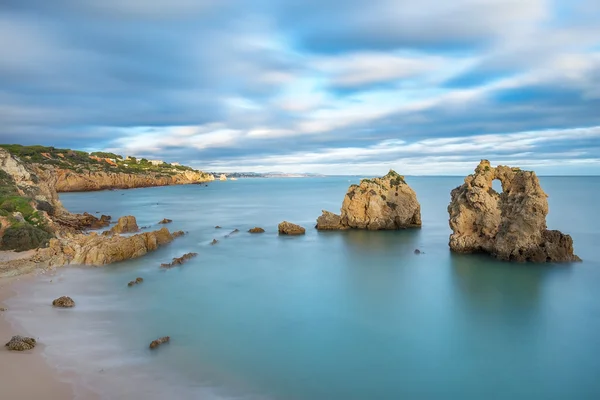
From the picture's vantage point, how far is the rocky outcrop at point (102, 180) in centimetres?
9257

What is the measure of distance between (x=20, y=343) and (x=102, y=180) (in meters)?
101

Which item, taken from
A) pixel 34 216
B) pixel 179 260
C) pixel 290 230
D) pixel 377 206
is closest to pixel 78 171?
pixel 34 216

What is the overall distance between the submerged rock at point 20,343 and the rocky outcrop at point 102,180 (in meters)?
64.2

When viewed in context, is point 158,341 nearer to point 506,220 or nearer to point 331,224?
point 506,220

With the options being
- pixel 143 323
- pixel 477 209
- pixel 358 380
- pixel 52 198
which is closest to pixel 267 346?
pixel 358 380

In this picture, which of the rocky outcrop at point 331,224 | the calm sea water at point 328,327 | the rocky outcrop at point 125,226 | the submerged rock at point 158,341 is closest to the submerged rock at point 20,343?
the calm sea water at point 328,327

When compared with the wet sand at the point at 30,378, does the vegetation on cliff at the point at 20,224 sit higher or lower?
higher

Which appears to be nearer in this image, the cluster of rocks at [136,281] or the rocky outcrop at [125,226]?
the cluster of rocks at [136,281]

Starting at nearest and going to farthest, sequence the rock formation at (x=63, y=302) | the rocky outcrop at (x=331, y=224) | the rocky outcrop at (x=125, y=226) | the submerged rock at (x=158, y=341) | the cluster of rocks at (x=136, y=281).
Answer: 1. the submerged rock at (x=158, y=341)
2. the rock formation at (x=63, y=302)
3. the cluster of rocks at (x=136, y=281)
4. the rocky outcrop at (x=125, y=226)
5. the rocky outcrop at (x=331, y=224)

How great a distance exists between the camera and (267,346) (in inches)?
492

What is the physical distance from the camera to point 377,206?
3359 centimetres

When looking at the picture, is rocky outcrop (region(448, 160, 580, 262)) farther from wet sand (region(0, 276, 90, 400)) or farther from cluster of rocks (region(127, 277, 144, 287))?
wet sand (region(0, 276, 90, 400))

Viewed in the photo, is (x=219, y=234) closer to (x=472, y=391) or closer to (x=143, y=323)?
(x=143, y=323)

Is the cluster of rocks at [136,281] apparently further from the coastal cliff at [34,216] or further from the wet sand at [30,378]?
the wet sand at [30,378]
